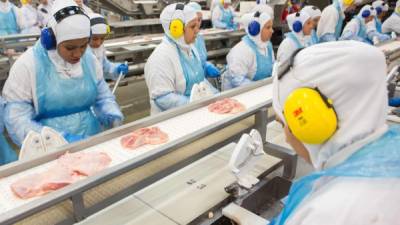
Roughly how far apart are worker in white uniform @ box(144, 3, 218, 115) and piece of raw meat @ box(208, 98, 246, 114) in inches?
20.0

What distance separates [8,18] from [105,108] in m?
5.43

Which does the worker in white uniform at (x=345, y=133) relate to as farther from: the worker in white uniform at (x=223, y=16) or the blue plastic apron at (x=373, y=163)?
the worker in white uniform at (x=223, y=16)

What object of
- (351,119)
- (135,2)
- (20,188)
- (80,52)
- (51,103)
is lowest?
(20,188)

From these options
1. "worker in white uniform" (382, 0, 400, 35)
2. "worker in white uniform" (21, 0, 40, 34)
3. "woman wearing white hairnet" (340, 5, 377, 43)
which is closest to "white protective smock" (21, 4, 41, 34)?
"worker in white uniform" (21, 0, 40, 34)

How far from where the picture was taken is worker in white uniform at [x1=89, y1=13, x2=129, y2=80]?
11.0 feet

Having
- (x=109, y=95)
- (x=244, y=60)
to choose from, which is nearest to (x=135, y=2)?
(x=244, y=60)

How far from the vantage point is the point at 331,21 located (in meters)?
6.38

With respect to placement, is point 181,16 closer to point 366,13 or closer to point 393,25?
point 366,13

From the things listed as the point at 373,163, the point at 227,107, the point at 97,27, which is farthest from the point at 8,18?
the point at 373,163

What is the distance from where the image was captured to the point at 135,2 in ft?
30.1

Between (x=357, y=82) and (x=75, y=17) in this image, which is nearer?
(x=357, y=82)

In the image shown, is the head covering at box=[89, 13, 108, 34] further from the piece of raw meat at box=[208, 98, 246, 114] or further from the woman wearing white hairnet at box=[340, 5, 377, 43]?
the woman wearing white hairnet at box=[340, 5, 377, 43]

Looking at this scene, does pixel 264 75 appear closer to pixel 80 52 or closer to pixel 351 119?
pixel 80 52

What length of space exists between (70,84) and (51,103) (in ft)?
0.57
